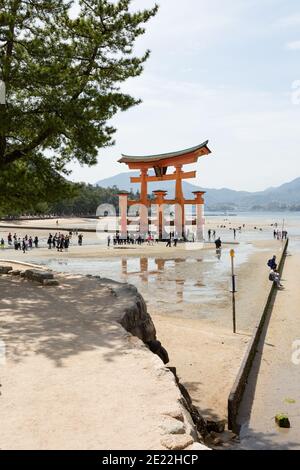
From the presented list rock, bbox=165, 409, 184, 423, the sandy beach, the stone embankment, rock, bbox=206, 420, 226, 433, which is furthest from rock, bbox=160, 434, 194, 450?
the sandy beach

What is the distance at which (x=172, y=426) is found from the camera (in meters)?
4.77

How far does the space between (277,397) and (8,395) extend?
6350 mm

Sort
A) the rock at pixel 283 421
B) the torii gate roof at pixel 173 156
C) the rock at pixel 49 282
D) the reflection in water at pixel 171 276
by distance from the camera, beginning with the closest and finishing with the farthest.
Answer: the rock at pixel 283 421
the rock at pixel 49 282
the reflection in water at pixel 171 276
the torii gate roof at pixel 173 156

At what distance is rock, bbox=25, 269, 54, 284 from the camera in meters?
13.0

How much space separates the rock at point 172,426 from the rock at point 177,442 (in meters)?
0.11

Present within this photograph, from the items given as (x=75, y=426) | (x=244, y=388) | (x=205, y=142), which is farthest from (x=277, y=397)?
(x=205, y=142)

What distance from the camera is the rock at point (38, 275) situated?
510 inches

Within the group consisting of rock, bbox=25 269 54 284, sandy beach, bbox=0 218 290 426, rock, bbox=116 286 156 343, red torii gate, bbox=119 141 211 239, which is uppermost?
red torii gate, bbox=119 141 211 239

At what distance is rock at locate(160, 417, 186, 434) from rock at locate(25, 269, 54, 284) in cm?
874

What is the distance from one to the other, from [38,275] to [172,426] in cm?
927

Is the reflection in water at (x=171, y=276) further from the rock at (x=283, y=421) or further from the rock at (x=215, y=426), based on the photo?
the rock at (x=215, y=426)

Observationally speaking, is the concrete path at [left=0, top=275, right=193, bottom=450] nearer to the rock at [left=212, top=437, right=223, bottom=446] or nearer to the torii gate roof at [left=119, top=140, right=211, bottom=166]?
the rock at [left=212, top=437, right=223, bottom=446]

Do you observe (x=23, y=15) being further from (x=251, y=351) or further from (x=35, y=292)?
(x=251, y=351)

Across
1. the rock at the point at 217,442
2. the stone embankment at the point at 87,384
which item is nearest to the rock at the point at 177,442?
the stone embankment at the point at 87,384
